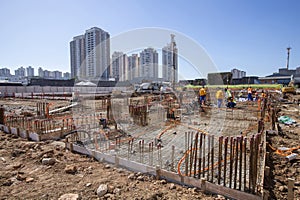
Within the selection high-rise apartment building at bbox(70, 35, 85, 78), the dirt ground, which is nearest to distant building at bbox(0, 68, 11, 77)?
high-rise apartment building at bbox(70, 35, 85, 78)

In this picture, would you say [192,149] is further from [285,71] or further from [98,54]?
[285,71]

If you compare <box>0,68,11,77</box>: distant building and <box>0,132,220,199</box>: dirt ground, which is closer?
<box>0,132,220,199</box>: dirt ground

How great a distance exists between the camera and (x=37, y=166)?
3979mm

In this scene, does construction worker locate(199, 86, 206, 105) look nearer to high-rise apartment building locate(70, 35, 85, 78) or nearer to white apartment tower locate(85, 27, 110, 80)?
white apartment tower locate(85, 27, 110, 80)

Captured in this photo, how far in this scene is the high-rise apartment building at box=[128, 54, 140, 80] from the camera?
904 centimetres

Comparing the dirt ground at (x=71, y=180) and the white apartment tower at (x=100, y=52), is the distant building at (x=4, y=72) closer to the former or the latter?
the white apartment tower at (x=100, y=52)

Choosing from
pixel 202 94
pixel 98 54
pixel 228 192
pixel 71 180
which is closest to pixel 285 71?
pixel 202 94

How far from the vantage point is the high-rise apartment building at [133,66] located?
9045mm

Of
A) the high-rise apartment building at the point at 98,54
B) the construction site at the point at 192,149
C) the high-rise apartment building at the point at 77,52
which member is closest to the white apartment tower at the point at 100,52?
the high-rise apartment building at the point at 98,54

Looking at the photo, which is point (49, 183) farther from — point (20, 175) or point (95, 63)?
point (95, 63)

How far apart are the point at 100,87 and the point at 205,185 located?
31.8 meters

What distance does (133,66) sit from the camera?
30.3ft

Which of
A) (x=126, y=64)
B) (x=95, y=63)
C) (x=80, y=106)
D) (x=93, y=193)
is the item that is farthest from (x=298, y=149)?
(x=95, y=63)

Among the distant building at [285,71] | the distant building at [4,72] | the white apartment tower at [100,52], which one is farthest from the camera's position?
the distant building at [4,72]
